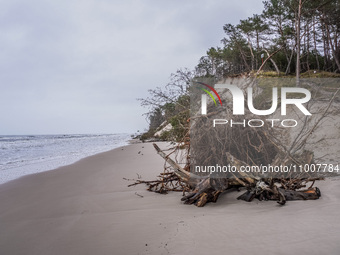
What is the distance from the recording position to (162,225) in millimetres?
3293

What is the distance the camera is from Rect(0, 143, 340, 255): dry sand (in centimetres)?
254

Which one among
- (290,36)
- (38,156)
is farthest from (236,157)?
(290,36)

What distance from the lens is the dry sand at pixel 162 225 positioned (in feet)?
8.35

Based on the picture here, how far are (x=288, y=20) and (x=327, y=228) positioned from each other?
29507mm

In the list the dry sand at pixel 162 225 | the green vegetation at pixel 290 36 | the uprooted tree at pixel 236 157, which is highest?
the green vegetation at pixel 290 36

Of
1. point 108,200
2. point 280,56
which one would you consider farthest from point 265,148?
point 280,56

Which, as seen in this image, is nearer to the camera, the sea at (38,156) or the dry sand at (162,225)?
the dry sand at (162,225)

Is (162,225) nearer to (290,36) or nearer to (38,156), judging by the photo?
(38,156)

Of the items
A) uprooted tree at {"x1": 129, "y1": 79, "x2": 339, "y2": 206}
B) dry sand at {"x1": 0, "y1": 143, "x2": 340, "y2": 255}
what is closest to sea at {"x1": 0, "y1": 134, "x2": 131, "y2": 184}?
dry sand at {"x1": 0, "y1": 143, "x2": 340, "y2": 255}

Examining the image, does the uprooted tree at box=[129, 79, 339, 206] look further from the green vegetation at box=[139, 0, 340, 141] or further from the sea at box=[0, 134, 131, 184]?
the green vegetation at box=[139, 0, 340, 141]

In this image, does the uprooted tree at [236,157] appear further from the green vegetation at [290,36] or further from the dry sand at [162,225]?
the green vegetation at [290,36]

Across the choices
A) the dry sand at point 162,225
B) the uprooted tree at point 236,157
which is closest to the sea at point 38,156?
the dry sand at point 162,225

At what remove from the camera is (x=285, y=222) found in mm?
2961

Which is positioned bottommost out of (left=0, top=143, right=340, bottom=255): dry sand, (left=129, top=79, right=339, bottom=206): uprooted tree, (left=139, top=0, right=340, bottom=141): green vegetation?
(left=0, top=143, right=340, bottom=255): dry sand
